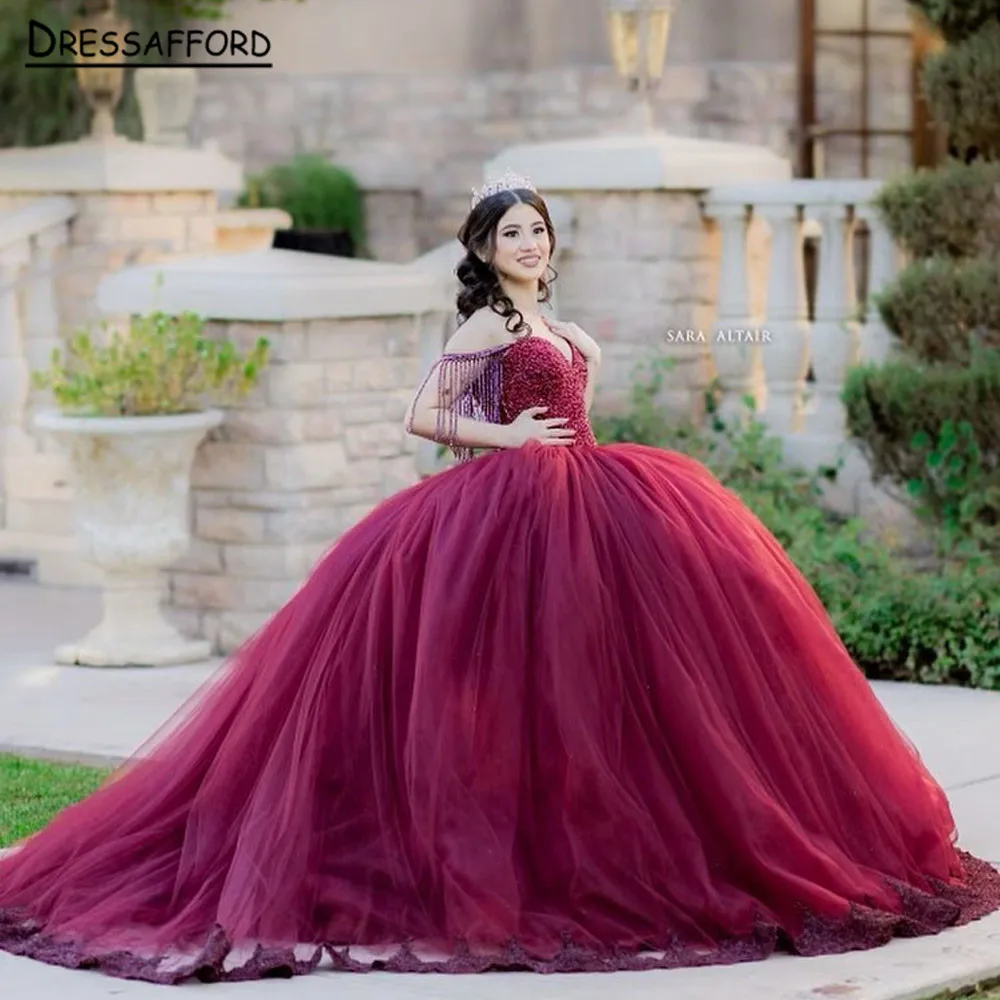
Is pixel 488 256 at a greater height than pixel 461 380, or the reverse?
pixel 488 256

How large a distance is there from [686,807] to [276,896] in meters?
0.84

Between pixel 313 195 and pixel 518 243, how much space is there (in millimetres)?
12727

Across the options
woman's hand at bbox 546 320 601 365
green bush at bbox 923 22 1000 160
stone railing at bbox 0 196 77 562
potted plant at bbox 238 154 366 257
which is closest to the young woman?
woman's hand at bbox 546 320 601 365

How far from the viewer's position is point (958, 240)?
9430mm

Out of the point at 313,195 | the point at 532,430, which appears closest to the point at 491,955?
the point at 532,430

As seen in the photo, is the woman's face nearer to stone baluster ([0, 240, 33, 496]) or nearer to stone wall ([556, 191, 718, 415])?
stone wall ([556, 191, 718, 415])

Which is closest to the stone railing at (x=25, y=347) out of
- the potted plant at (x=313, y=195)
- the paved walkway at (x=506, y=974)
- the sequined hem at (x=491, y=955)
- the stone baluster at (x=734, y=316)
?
the paved walkway at (x=506, y=974)

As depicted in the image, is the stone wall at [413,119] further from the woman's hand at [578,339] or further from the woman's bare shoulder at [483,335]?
the woman's bare shoulder at [483,335]

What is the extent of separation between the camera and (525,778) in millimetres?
5387

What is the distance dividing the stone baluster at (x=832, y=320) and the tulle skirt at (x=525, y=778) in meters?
4.48

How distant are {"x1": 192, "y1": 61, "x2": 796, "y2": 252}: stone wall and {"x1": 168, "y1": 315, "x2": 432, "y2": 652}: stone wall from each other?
8.54 metres

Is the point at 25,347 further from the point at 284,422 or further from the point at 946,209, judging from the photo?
the point at 946,209

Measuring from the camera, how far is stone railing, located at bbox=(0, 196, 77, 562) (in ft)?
38.8

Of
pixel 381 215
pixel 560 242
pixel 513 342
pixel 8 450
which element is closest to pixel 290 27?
pixel 381 215
